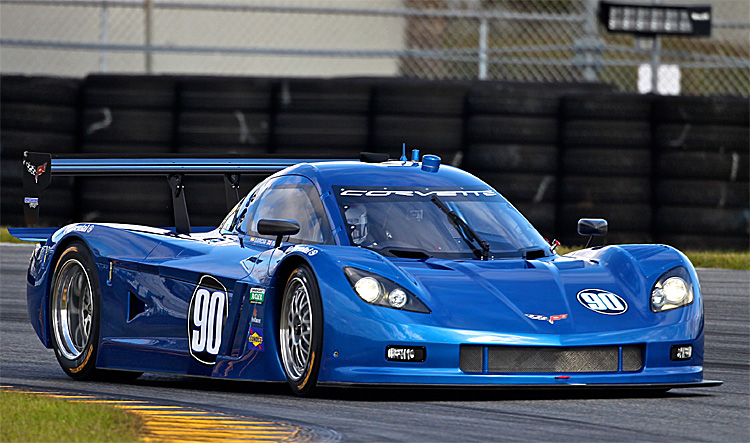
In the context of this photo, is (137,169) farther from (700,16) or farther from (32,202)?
(700,16)

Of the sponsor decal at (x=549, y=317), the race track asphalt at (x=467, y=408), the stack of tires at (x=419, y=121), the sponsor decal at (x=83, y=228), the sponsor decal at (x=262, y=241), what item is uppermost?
the stack of tires at (x=419, y=121)

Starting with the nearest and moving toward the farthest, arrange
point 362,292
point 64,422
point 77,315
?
1. point 64,422
2. point 362,292
3. point 77,315

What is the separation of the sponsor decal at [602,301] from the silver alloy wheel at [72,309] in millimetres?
3016

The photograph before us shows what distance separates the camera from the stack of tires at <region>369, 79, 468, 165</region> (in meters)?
14.9

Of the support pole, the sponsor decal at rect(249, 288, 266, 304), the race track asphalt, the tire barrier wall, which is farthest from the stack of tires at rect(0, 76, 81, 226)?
the sponsor decal at rect(249, 288, 266, 304)

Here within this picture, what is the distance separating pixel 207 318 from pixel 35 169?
6.78 feet

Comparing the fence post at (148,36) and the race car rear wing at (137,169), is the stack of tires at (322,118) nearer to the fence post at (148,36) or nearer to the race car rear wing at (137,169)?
the fence post at (148,36)

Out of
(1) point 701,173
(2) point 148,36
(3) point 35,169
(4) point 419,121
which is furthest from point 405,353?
(2) point 148,36

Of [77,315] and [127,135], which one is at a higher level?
[127,135]

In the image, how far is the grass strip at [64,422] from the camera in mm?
4938

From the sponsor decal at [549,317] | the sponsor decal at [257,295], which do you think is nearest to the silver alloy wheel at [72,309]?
the sponsor decal at [257,295]

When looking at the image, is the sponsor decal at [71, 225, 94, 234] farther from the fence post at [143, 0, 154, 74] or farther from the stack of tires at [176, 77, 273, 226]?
the fence post at [143, 0, 154, 74]

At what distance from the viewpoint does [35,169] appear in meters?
8.32

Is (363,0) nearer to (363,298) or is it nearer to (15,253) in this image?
(15,253)
